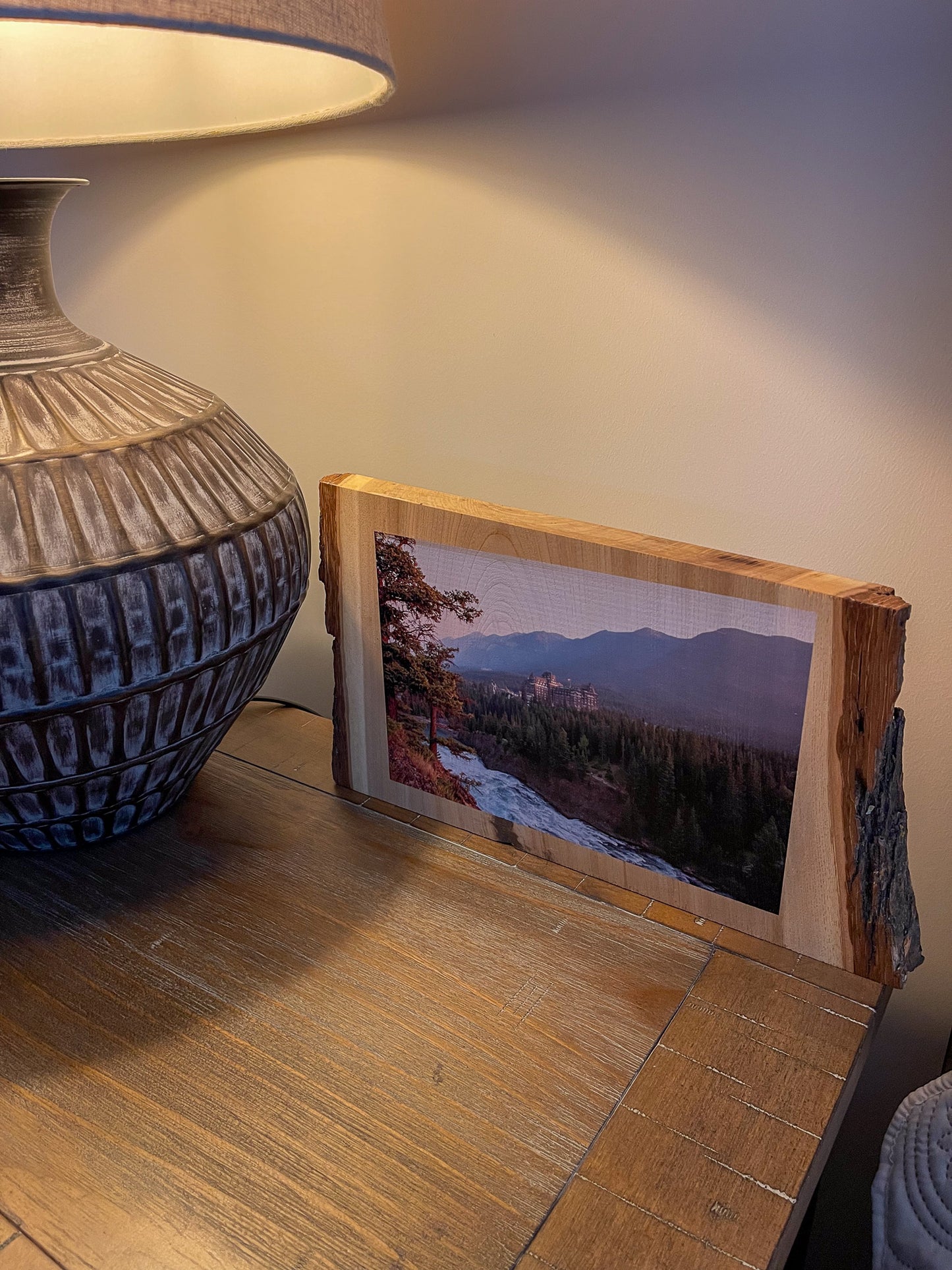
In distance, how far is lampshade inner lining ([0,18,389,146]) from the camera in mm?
623

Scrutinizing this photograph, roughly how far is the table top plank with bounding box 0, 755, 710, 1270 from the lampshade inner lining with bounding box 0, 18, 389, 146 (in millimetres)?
489

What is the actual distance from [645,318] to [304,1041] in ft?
1.73

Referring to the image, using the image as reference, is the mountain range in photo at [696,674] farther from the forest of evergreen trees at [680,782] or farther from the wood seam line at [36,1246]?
the wood seam line at [36,1246]

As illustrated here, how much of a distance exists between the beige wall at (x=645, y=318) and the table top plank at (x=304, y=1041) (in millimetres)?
296

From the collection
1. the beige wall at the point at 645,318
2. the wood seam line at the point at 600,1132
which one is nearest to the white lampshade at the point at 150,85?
the beige wall at the point at 645,318

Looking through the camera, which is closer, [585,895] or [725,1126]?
[725,1126]

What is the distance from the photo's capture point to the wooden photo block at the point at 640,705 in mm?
536

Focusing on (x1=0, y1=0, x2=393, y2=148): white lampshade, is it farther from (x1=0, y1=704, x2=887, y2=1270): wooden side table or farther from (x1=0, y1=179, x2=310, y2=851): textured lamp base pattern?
(x1=0, y1=704, x2=887, y2=1270): wooden side table

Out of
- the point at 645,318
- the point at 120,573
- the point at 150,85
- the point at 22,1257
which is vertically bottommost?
the point at 22,1257

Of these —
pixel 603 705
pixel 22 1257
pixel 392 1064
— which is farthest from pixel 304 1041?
pixel 603 705

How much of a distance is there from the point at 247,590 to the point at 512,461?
29 cm

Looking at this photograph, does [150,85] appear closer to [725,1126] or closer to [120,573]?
[120,573]

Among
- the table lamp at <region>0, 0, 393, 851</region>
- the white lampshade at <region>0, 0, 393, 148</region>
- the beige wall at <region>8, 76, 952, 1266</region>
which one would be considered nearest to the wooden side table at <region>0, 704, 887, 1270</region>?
the table lamp at <region>0, 0, 393, 851</region>

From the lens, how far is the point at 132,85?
0.65m
